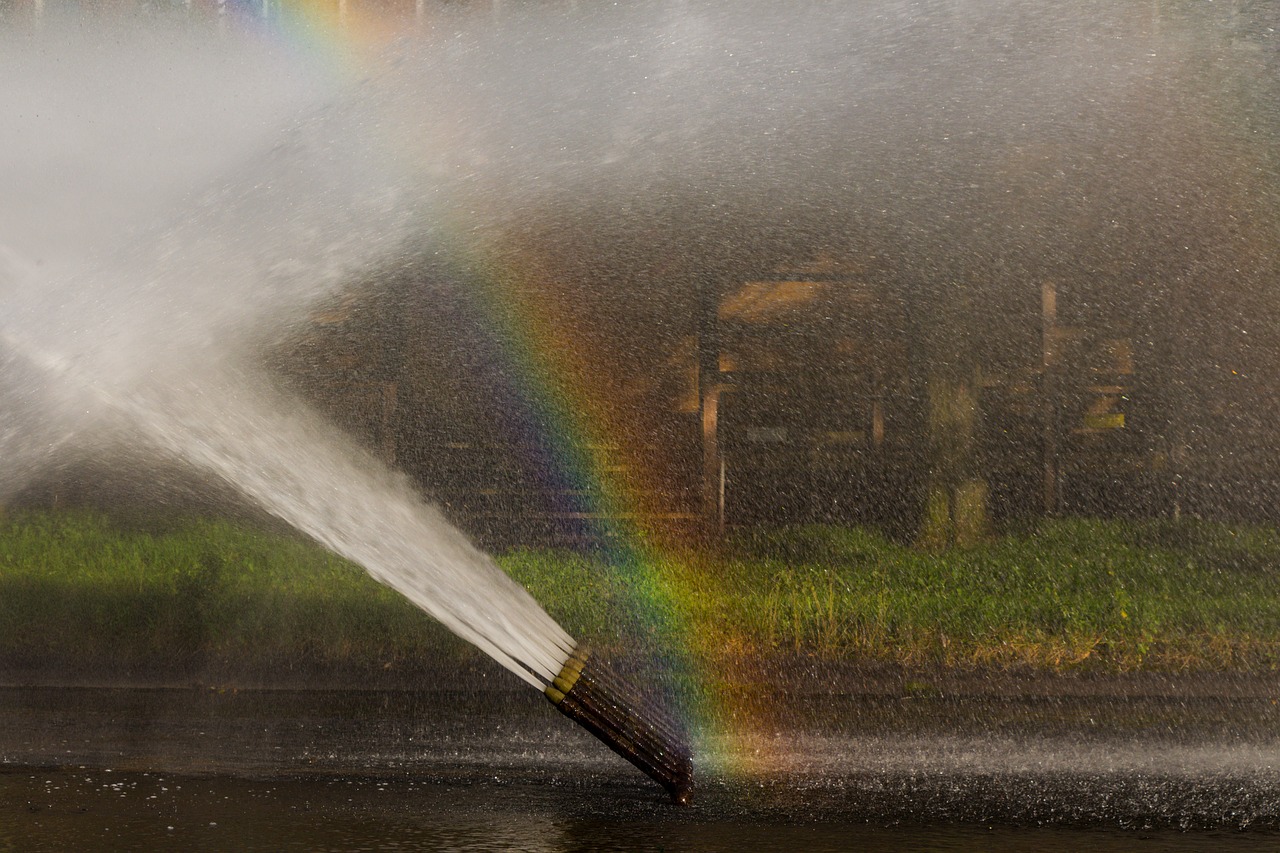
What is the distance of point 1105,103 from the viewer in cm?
1053

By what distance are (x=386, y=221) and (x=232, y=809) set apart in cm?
552

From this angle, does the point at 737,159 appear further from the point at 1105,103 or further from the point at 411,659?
the point at 411,659

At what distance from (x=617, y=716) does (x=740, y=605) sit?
3740mm

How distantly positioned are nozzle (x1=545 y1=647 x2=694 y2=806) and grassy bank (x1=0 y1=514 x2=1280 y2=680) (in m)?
2.85

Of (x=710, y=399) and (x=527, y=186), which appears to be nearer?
(x=527, y=186)

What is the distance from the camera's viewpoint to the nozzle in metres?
4.64

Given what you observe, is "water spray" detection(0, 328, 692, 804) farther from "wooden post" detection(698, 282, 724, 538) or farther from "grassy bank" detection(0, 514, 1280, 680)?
"wooden post" detection(698, 282, 724, 538)

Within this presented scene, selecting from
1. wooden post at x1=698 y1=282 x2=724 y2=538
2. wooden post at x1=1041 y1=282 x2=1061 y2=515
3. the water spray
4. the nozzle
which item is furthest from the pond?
wooden post at x1=698 y1=282 x2=724 y2=538

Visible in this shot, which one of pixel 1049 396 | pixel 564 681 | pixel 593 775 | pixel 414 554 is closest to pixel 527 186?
pixel 1049 396

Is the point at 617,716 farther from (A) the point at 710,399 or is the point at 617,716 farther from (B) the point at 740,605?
(A) the point at 710,399

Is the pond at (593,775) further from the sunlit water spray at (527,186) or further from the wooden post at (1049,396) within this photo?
the wooden post at (1049,396)

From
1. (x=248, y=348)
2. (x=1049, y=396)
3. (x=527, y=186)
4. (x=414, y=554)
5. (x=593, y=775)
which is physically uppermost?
(x=527, y=186)

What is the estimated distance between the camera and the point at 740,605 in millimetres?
8344

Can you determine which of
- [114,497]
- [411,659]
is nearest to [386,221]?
[411,659]
